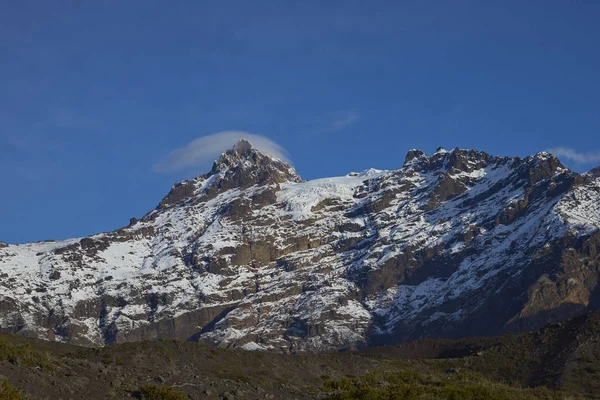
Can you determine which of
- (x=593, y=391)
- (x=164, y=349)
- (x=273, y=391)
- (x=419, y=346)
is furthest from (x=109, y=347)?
(x=419, y=346)

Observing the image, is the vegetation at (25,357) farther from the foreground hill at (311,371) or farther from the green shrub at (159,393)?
the green shrub at (159,393)

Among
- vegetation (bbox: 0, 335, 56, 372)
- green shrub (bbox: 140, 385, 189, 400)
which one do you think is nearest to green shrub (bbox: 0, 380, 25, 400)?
vegetation (bbox: 0, 335, 56, 372)

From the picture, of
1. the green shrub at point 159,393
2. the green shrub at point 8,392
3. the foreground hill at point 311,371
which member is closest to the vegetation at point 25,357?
the foreground hill at point 311,371

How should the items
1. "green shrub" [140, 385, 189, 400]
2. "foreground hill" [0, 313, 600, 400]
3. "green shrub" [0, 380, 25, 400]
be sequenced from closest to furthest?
"green shrub" [0, 380, 25, 400], "green shrub" [140, 385, 189, 400], "foreground hill" [0, 313, 600, 400]

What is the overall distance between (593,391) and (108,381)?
2183 inches

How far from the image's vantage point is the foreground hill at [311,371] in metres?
50.6

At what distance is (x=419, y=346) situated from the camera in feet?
504

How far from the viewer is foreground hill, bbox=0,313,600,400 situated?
50594mm

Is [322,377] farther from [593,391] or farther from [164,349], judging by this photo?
[593,391]

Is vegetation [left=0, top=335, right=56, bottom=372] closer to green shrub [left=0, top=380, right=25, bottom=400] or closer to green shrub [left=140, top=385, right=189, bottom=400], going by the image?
green shrub [left=0, top=380, right=25, bottom=400]

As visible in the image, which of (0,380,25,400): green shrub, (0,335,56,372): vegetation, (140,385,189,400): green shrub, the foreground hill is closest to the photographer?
(0,380,25,400): green shrub

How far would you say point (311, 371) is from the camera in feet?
291

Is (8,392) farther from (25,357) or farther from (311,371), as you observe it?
(311,371)

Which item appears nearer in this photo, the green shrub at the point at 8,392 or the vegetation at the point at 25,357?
the green shrub at the point at 8,392
